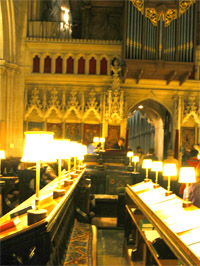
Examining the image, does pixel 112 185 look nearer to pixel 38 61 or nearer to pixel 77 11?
pixel 38 61

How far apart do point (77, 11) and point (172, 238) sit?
1440 cm

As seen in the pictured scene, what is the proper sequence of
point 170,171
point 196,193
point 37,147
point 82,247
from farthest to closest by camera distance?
1. point 170,171
2. point 196,193
3. point 82,247
4. point 37,147

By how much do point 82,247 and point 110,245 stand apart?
2188 mm

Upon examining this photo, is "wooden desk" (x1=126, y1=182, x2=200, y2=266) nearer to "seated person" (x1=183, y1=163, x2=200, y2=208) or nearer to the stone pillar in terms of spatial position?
"seated person" (x1=183, y1=163, x2=200, y2=208)

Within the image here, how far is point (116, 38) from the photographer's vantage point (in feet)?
47.8

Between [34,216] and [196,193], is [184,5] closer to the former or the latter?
[196,193]

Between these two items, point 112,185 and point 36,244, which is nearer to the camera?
point 36,244

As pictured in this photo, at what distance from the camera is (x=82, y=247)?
3.61m

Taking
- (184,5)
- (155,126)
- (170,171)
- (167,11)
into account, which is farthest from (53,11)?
(170,171)

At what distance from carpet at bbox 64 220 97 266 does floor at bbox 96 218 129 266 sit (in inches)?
30.1

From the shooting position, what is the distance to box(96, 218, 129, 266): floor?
492cm

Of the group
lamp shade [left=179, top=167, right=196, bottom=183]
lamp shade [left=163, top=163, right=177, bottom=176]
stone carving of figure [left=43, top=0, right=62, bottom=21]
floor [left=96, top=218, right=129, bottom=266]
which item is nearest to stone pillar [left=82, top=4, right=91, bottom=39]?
stone carving of figure [left=43, top=0, right=62, bottom=21]

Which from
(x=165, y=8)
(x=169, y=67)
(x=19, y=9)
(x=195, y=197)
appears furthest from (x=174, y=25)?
(x=195, y=197)

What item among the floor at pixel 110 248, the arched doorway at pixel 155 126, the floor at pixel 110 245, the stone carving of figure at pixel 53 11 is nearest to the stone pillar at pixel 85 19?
the stone carving of figure at pixel 53 11
